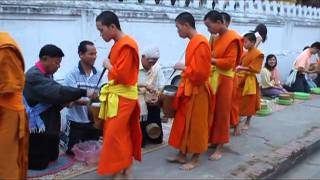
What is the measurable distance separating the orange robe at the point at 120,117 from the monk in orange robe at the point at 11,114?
0.72 m

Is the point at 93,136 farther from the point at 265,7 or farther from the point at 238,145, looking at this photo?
the point at 265,7

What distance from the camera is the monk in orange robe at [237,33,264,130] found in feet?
21.0

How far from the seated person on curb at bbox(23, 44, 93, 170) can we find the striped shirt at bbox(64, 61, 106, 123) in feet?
1.56

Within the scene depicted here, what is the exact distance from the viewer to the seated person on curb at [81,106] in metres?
5.15

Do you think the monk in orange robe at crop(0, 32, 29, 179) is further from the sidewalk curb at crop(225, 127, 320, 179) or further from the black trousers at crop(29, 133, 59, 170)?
the sidewalk curb at crop(225, 127, 320, 179)

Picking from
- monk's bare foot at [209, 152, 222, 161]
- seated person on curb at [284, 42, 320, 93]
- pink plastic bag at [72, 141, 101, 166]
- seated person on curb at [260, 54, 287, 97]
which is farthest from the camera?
seated person on curb at [284, 42, 320, 93]

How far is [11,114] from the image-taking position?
151 inches

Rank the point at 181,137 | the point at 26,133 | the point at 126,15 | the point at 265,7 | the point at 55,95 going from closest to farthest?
the point at 26,133
the point at 55,95
the point at 181,137
the point at 126,15
the point at 265,7

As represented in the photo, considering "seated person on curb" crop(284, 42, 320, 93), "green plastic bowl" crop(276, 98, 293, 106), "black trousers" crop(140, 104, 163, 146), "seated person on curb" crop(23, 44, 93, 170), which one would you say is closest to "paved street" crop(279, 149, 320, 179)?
"black trousers" crop(140, 104, 163, 146)

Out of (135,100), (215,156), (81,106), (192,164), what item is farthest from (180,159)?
(81,106)

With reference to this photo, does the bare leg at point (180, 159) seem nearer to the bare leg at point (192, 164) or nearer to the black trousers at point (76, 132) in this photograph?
the bare leg at point (192, 164)

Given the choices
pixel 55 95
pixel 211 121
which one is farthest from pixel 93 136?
pixel 211 121

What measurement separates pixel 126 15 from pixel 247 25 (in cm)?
423

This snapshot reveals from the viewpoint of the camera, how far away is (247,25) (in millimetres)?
10203
